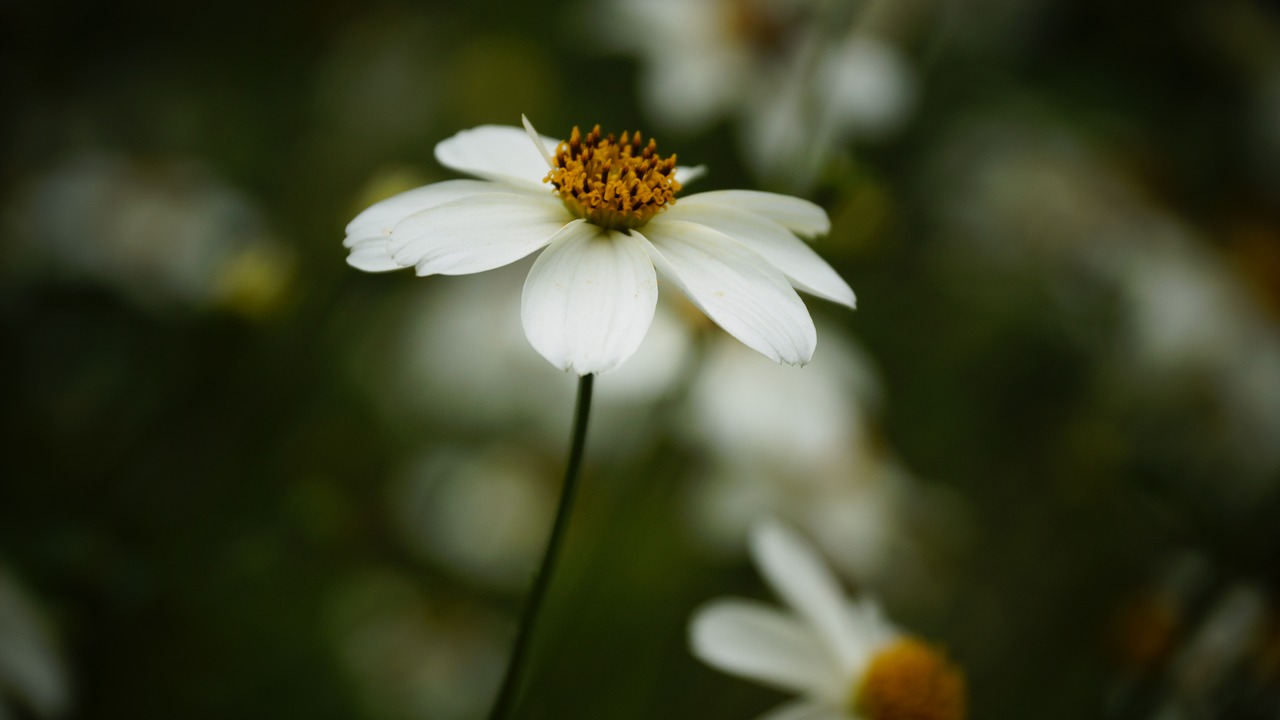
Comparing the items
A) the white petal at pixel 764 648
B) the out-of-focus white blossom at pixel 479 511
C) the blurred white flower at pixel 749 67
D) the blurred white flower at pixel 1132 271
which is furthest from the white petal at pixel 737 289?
the blurred white flower at pixel 1132 271

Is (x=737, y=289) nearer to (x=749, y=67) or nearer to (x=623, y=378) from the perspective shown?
(x=623, y=378)

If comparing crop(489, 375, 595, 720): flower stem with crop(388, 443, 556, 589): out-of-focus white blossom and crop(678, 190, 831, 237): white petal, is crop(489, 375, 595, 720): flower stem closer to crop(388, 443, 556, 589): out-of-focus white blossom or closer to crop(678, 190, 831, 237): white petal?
crop(678, 190, 831, 237): white petal

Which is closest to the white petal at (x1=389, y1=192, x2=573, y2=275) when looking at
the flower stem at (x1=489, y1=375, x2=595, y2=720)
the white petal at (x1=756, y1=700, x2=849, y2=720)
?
the flower stem at (x1=489, y1=375, x2=595, y2=720)

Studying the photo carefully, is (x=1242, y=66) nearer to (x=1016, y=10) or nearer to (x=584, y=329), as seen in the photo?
(x=1016, y=10)

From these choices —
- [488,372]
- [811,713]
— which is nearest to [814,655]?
[811,713]

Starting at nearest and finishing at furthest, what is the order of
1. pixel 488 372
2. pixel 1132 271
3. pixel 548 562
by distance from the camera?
1. pixel 548 562
2. pixel 488 372
3. pixel 1132 271

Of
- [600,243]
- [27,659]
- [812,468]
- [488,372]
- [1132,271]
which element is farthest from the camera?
[1132,271]
